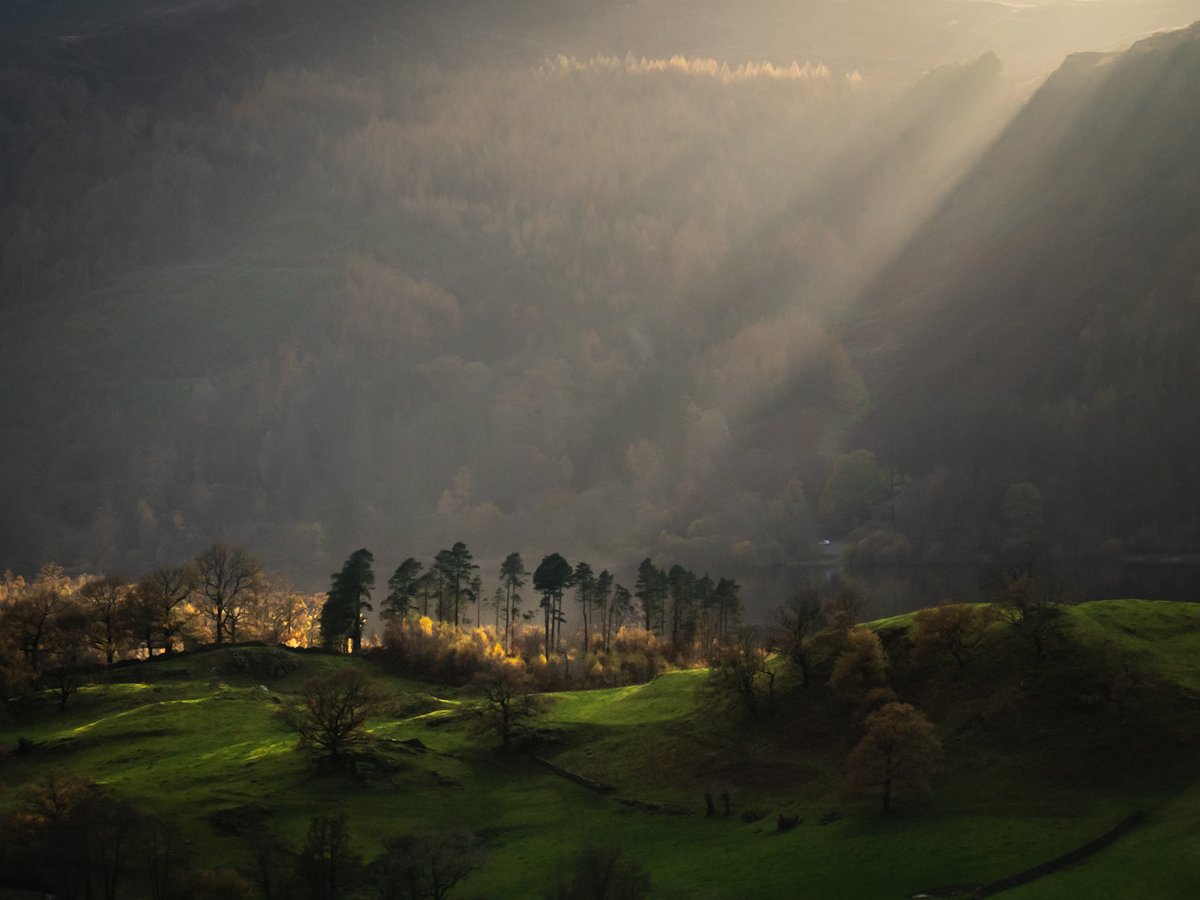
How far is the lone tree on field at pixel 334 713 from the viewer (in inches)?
4099

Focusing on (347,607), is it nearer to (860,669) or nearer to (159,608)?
(159,608)

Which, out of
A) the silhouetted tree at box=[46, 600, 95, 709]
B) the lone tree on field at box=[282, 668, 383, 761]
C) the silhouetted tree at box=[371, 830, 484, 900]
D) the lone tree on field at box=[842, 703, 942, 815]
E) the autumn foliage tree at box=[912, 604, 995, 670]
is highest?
the silhouetted tree at box=[46, 600, 95, 709]

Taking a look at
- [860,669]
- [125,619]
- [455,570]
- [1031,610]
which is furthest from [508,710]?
[455,570]

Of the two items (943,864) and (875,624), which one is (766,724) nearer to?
(875,624)

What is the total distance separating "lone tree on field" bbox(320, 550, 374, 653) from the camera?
568 feet

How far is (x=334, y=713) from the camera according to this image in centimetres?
10525

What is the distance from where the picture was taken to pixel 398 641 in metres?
166

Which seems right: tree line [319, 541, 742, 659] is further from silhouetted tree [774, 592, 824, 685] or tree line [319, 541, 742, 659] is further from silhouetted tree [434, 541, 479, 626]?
silhouetted tree [774, 592, 824, 685]

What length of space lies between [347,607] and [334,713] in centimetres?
7022

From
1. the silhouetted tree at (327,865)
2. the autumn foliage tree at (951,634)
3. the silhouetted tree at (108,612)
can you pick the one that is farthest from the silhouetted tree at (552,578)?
the silhouetted tree at (327,865)

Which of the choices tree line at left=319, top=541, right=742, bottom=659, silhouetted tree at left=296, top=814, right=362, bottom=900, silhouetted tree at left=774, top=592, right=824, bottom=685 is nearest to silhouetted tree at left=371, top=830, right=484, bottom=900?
silhouetted tree at left=296, top=814, right=362, bottom=900

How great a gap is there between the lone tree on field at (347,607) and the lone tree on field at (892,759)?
106 metres

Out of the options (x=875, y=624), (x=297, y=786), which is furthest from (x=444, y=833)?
(x=875, y=624)

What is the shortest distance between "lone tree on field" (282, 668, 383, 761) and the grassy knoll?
10.8 feet
